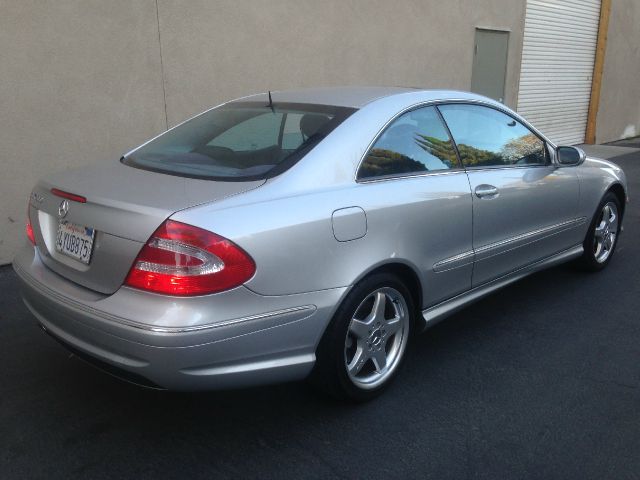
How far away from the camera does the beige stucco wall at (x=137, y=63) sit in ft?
17.0

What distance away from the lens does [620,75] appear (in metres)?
14.9

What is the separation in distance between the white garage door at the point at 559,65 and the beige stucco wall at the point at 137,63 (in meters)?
4.74

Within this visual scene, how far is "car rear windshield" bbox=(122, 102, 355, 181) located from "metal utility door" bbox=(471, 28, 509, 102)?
25.9 feet

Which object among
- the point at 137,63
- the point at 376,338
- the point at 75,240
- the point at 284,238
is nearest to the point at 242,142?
the point at 284,238

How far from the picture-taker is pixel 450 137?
3.62 metres

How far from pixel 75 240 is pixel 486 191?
→ 2.27 m

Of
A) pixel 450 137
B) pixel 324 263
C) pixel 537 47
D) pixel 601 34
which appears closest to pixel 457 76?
pixel 537 47

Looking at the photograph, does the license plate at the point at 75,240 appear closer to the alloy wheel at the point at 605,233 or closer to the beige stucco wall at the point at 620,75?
the alloy wheel at the point at 605,233

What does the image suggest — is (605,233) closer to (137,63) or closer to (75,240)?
(75,240)

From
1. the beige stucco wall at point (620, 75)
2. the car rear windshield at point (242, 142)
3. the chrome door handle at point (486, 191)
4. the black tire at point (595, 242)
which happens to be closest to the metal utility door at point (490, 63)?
the beige stucco wall at point (620, 75)

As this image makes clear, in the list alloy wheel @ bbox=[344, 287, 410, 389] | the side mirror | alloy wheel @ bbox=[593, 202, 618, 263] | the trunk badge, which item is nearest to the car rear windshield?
the trunk badge

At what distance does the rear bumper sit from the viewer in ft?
7.75

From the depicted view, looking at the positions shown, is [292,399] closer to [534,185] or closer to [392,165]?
[392,165]

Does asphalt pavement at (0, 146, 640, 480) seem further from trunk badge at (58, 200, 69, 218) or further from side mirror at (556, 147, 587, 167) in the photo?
side mirror at (556, 147, 587, 167)
